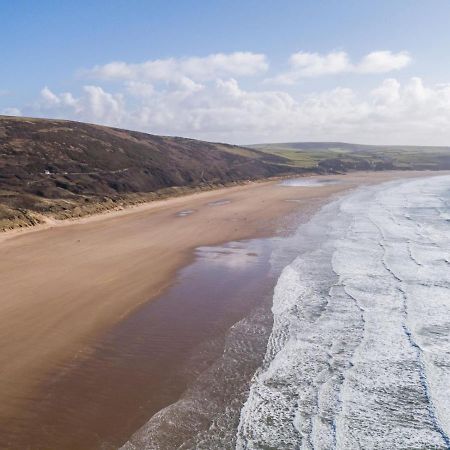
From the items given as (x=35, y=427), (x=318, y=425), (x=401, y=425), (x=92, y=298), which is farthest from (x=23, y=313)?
(x=401, y=425)

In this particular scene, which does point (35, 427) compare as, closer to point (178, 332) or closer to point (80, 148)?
point (178, 332)

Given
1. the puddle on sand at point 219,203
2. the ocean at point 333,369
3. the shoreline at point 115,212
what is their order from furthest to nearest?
the puddle on sand at point 219,203
the shoreline at point 115,212
the ocean at point 333,369

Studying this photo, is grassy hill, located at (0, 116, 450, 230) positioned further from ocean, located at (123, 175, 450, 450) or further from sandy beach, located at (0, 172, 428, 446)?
ocean, located at (123, 175, 450, 450)

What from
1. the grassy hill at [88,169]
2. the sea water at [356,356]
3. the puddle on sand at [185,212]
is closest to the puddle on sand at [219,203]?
the puddle on sand at [185,212]

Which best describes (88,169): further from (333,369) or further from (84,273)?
(333,369)

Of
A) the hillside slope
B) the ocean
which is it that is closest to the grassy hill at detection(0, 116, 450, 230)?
the hillside slope

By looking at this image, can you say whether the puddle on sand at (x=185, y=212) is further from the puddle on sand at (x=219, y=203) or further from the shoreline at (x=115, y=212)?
the puddle on sand at (x=219, y=203)
